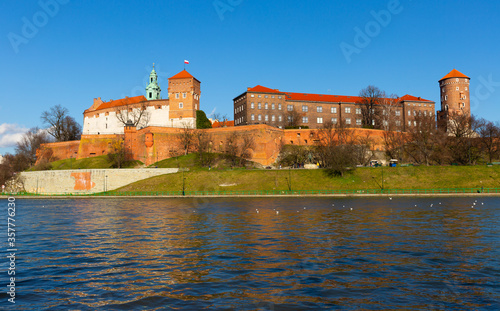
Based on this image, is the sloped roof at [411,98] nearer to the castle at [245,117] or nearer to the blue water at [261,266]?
the castle at [245,117]

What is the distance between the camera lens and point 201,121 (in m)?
86.6

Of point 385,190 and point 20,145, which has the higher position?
point 20,145

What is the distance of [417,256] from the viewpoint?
16.7 meters

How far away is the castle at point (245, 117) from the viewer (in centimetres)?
7881

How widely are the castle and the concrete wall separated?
8.86 meters

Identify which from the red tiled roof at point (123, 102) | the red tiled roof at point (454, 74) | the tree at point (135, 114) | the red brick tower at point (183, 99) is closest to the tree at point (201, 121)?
the red brick tower at point (183, 99)

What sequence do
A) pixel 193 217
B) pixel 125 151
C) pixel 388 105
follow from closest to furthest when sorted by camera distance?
1. pixel 193 217
2. pixel 125 151
3. pixel 388 105

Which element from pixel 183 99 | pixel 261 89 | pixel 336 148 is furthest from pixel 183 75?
pixel 336 148

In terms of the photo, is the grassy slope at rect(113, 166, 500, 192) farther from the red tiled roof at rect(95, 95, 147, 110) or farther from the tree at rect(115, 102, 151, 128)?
the red tiled roof at rect(95, 95, 147, 110)

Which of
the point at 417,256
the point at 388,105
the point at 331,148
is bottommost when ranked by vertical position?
the point at 417,256

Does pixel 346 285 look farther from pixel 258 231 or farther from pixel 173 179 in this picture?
pixel 173 179

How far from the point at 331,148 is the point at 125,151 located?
4123 centimetres

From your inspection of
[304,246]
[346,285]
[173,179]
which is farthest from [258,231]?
[173,179]

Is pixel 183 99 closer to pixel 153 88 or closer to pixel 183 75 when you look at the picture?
pixel 183 75
